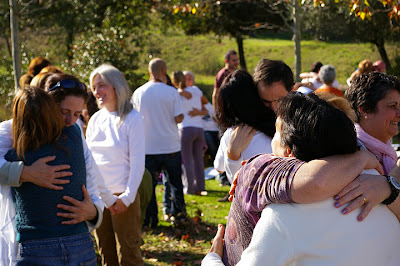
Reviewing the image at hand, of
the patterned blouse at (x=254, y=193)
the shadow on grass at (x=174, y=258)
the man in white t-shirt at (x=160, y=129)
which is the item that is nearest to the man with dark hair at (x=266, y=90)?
the patterned blouse at (x=254, y=193)

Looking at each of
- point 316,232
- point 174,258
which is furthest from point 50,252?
point 174,258

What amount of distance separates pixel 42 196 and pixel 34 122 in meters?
0.42

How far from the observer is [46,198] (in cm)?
300

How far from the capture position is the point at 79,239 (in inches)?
121

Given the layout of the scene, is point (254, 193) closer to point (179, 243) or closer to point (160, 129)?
point (179, 243)

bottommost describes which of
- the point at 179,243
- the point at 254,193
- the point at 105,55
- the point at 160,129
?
the point at 179,243

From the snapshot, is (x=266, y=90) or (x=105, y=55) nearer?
(x=266, y=90)

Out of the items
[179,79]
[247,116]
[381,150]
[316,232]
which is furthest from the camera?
[179,79]

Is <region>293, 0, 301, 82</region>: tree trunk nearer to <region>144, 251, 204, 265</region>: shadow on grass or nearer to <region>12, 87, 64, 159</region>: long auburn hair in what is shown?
<region>144, 251, 204, 265</region>: shadow on grass

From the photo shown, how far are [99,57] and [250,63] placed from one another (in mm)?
16603

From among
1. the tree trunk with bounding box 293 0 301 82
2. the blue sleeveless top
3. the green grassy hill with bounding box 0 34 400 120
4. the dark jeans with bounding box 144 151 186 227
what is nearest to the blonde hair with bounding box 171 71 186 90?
the tree trunk with bounding box 293 0 301 82

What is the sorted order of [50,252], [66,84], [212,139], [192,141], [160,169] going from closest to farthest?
[50,252] → [66,84] → [160,169] → [192,141] → [212,139]

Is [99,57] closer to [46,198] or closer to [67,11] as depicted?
[67,11]

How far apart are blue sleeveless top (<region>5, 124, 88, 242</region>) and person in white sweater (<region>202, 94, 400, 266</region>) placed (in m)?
1.45
